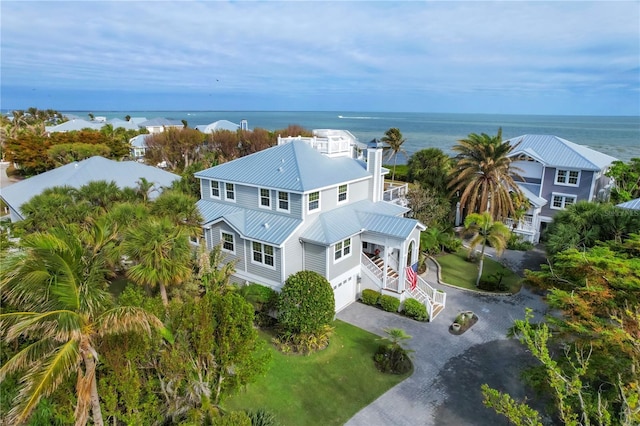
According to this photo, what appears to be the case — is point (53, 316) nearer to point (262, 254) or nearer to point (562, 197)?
point (262, 254)

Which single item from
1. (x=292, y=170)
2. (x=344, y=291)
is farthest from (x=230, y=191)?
(x=344, y=291)

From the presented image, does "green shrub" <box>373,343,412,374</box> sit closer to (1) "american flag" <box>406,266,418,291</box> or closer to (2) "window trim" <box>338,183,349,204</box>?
(1) "american flag" <box>406,266,418,291</box>

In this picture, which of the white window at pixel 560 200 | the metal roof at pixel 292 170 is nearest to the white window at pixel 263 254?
the metal roof at pixel 292 170

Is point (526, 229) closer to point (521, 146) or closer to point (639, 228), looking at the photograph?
point (521, 146)

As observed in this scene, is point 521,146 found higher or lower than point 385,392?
higher

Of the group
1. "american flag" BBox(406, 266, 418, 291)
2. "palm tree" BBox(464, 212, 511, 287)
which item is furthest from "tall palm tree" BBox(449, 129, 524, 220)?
"american flag" BBox(406, 266, 418, 291)

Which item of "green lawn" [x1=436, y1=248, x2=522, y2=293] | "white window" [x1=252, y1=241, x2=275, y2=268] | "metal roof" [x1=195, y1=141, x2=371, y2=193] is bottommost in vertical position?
"green lawn" [x1=436, y1=248, x2=522, y2=293]

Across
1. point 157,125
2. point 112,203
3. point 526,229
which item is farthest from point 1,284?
point 157,125
